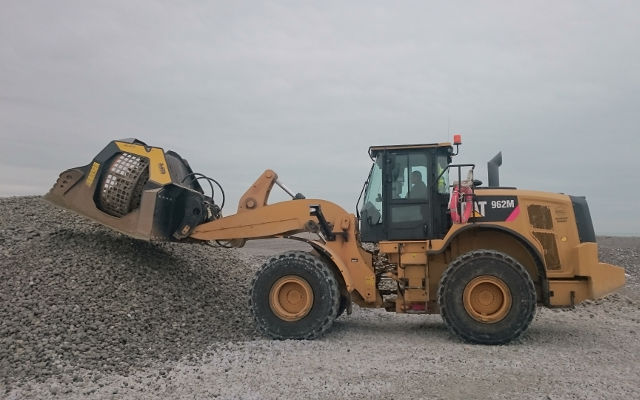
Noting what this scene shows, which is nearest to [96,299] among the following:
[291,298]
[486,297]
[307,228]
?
[291,298]

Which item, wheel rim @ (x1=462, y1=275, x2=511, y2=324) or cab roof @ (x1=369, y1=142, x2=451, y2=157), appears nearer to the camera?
wheel rim @ (x1=462, y1=275, x2=511, y2=324)

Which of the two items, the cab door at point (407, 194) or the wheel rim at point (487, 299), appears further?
the cab door at point (407, 194)

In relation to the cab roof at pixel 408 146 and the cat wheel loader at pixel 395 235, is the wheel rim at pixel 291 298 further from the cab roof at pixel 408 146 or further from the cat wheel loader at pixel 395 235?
the cab roof at pixel 408 146

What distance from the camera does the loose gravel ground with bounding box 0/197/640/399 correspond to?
523 cm

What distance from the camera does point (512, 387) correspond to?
5.24 m

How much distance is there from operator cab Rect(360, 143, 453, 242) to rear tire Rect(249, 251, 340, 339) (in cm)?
105

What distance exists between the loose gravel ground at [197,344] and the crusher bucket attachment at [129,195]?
0.48 m

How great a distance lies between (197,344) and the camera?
6.78m

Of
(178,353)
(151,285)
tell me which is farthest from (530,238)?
(151,285)

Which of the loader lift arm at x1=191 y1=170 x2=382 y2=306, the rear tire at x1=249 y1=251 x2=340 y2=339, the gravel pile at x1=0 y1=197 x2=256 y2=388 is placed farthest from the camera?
the loader lift arm at x1=191 y1=170 x2=382 y2=306

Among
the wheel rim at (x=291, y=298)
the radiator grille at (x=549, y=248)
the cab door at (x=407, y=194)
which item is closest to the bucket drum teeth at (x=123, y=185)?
the wheel rim at (x=291, y=298)

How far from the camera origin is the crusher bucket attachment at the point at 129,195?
818cm

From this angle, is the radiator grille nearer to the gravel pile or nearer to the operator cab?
the operator cab

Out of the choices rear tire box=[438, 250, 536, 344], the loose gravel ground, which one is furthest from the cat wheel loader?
the loose gravel ground
